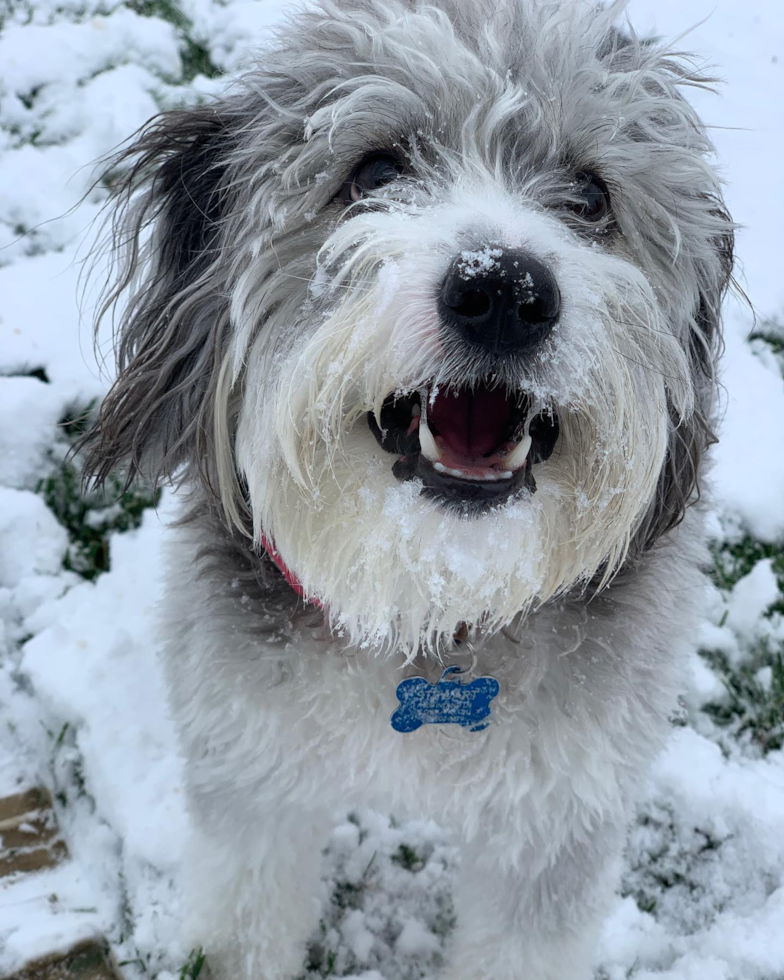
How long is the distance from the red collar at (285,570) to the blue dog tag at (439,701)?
24 cm

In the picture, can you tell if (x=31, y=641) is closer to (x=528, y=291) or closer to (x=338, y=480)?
(x=338, y=480)

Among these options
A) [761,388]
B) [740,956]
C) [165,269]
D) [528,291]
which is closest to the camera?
[528,291]

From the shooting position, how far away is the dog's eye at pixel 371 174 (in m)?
1.63

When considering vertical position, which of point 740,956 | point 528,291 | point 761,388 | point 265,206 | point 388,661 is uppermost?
point 528,291

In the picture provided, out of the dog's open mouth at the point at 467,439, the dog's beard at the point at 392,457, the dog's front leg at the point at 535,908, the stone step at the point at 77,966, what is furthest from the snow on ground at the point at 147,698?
the dog's open mouth at the point at 467,439

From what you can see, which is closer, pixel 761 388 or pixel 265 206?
pixel 265 206

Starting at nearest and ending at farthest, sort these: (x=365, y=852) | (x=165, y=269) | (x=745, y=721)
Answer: (x=165, y=269) → (x=365, y=852) → (x=745, y=721)

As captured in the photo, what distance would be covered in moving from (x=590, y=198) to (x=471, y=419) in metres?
0.46

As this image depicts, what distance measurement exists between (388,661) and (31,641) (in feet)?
4.69

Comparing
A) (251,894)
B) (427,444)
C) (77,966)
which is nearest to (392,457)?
(427,444)

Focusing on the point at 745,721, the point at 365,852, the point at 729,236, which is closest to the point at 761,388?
the point at 745,721

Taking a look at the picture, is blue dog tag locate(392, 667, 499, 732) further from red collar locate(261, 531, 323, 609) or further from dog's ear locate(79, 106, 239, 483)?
dog's ear locate(79, 106, 239, 483)

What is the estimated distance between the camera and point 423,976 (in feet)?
8.13

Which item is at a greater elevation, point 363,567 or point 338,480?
point 338,480
